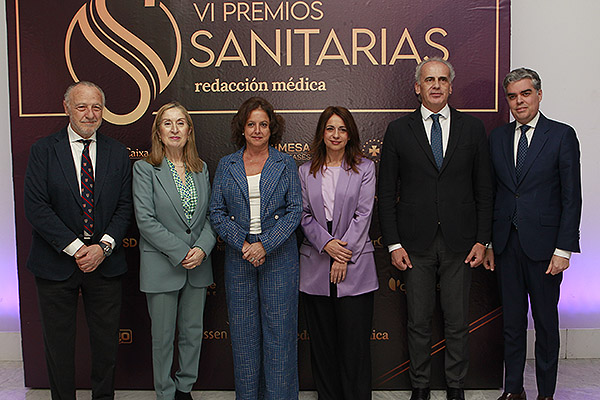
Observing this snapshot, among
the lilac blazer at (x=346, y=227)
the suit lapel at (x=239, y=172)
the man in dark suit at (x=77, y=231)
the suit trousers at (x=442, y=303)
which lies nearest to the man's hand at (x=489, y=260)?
the suit trousers at (x=442, y=303)

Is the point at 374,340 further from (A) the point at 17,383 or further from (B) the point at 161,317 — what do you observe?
(A) the point at 17,383

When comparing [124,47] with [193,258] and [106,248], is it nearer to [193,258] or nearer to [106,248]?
[106,248]

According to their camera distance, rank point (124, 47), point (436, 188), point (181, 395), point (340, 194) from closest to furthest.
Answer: point (340, 194) → point (436, 188) → point (181, 395) → point (124, 47)

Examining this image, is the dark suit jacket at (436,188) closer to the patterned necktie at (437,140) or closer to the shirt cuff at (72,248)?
the patterned necktie at (437,140)

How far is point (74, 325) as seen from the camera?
9.23ft

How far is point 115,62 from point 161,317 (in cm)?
184

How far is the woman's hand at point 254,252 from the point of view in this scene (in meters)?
2.61

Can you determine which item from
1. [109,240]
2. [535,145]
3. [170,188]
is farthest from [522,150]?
[109,240]

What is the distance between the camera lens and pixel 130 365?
3.43m

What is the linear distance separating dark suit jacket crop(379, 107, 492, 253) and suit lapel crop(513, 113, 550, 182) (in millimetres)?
212

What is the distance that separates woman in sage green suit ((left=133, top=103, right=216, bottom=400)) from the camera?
9.17 feet

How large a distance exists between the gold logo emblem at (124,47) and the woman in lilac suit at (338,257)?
1320 millimetres

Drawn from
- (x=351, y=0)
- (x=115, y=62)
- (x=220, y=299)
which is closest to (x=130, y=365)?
(x=220, y=299)

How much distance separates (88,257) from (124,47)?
157 cm
